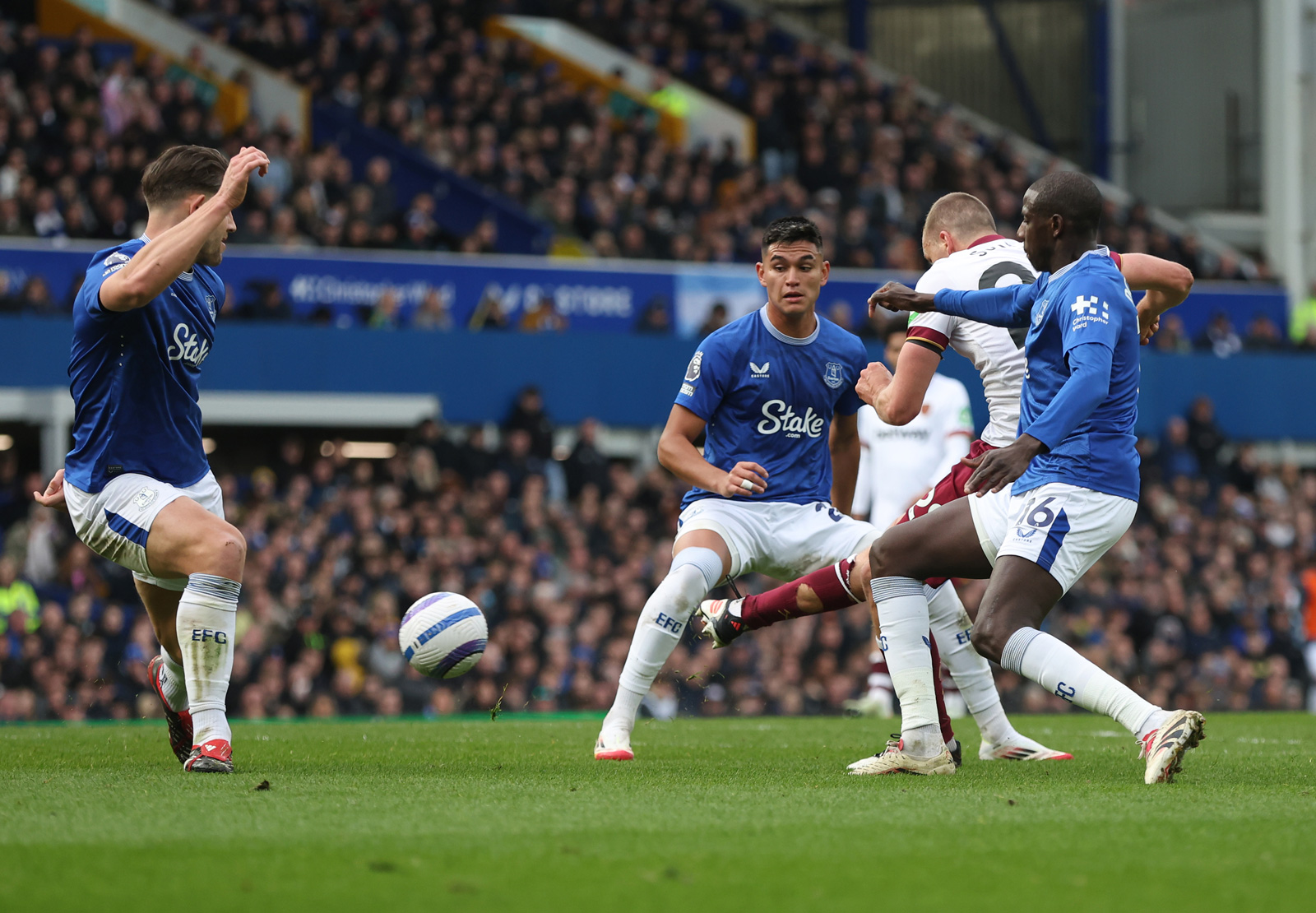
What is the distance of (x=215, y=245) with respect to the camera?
250 inches

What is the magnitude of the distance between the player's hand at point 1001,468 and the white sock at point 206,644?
8.86 ft

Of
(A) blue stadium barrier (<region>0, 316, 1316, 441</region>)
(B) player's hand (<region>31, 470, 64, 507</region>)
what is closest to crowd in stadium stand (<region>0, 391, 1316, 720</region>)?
(A) blue stadium barrier (<region>0, 316, 1316, 441</region>)

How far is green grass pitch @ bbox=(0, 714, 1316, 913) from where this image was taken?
368 centimetres

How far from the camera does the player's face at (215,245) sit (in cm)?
619

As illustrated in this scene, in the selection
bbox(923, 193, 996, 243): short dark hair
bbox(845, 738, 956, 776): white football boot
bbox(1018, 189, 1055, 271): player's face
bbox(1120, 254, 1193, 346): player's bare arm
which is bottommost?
bbox(845, 738, 956, 776): white football boot

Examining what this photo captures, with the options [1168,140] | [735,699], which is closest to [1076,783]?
[735,699]

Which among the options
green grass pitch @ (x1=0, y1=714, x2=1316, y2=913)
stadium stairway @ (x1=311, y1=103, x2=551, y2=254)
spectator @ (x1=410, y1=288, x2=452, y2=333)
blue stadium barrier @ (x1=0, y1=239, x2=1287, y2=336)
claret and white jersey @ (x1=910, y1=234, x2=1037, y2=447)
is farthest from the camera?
stadium stairway @ (x1=311, y1=103, x2=551, y2=254)

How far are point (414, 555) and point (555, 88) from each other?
954 centimetres

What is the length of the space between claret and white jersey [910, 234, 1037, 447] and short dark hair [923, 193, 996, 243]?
0.12 meters

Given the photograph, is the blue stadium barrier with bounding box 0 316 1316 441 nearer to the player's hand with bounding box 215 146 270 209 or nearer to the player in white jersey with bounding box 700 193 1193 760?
the player in white jersey with bounding box 700 193 1193 760

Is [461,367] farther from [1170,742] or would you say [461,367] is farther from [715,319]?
[1170,742]

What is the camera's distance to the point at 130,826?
4613 millimetres

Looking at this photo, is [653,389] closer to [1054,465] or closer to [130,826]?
[1054,465]

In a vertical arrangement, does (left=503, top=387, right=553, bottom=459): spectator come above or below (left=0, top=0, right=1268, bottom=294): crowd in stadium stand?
below
